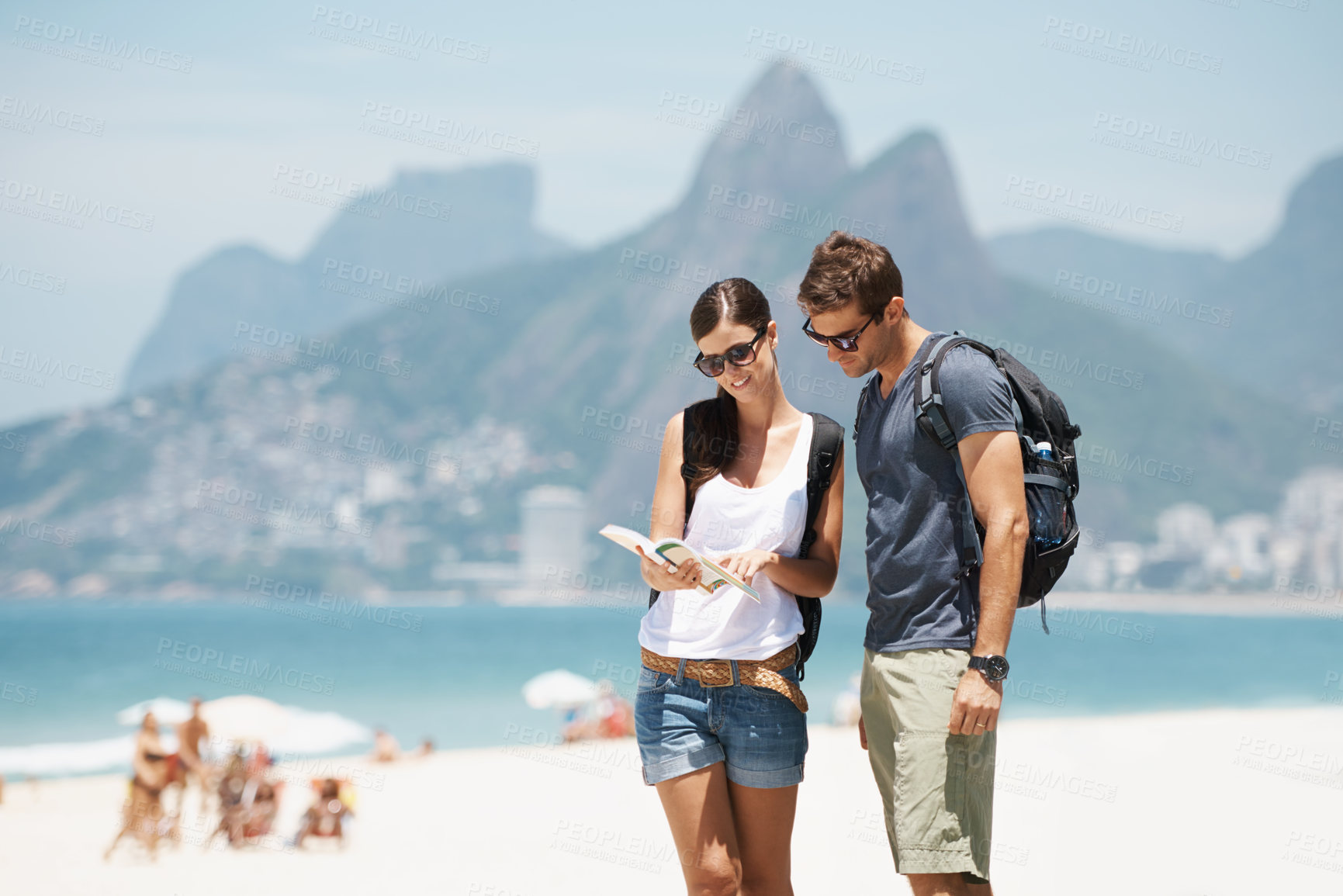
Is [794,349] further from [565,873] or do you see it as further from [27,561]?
[565,873]

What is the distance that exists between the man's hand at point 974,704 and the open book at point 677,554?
57 centimetres

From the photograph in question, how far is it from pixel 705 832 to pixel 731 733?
260 millimetres

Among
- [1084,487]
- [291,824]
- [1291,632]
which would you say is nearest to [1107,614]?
[1291,632]


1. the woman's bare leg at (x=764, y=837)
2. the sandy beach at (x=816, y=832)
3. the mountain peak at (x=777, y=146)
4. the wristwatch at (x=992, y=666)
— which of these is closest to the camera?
the wristwatch at (x=992, y=666)

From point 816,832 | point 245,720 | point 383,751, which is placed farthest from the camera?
point 383,751

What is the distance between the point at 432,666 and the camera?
174ft

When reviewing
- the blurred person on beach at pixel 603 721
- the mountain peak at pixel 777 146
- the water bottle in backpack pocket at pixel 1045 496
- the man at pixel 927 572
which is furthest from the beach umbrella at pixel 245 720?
the mountain peak at pixel 777 146

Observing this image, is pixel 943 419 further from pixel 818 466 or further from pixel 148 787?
pixel 148 787

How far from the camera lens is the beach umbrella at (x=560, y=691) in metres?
18.2

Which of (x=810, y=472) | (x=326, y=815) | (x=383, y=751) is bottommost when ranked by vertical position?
(x=326, y=815)

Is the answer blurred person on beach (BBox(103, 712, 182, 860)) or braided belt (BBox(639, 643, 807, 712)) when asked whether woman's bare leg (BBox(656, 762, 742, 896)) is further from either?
blurred person on beach (BBox(103, 712, 182, 860))

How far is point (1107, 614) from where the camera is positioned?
8188cm

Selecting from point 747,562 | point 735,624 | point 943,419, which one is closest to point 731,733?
point 735,624

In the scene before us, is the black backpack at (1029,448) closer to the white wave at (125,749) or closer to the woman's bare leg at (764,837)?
the woman's bare leg at (764,837)
